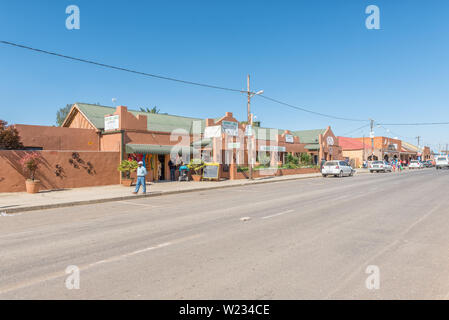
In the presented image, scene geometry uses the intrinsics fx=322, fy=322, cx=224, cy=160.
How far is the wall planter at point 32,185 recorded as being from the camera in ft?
51.8

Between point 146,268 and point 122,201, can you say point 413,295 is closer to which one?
point 146,268

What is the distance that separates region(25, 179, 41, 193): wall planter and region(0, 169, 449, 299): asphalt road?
6127 mm

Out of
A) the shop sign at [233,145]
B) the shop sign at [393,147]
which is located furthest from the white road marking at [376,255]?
Answer: the shop sign at [393,147]

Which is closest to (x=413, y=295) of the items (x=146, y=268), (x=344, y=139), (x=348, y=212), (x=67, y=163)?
(x=146, y=268)

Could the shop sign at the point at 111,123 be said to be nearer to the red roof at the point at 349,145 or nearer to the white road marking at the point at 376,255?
the white road marking at the point at 376,255

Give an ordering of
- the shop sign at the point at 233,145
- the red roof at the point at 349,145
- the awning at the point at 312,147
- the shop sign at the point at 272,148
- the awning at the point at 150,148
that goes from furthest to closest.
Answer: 1. the red roof at the point at 349,145
2. the awning at the point at 312,147
3. the shop sign at the point at 272,148
4. the shop sign at the point at 233,145
5. the awning at the point at 150,148

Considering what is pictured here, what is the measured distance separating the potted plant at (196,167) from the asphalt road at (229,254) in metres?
13.8

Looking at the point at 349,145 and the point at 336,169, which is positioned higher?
the point at 349,145

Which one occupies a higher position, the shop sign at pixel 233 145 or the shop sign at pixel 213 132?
the shop sign at pixel 213 132

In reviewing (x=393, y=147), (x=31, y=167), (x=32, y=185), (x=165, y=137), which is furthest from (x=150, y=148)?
(x=393, y=147)

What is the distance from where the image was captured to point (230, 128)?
28.5m

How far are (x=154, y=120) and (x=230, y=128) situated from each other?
6.59 metres

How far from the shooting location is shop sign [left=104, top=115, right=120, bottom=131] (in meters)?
21.4

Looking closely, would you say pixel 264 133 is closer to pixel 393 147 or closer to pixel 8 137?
pixel 8 137
